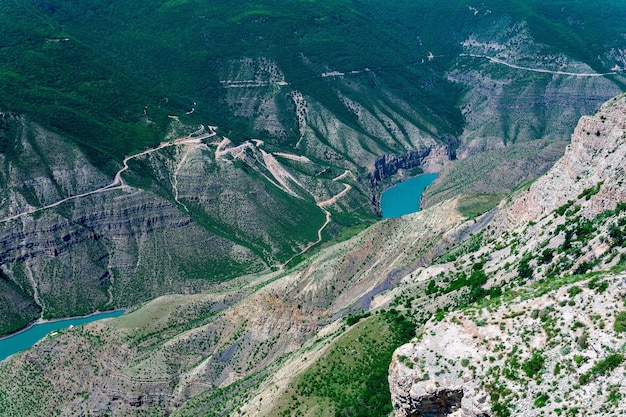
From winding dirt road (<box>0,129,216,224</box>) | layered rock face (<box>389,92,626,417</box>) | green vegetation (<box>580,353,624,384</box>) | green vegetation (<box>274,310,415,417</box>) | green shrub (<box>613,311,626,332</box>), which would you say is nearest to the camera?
green vegetation (<box>580,353,624,384</box>)

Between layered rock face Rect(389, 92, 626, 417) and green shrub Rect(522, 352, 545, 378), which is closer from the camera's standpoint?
layered rock face Rect(389, 92, 626, 417)

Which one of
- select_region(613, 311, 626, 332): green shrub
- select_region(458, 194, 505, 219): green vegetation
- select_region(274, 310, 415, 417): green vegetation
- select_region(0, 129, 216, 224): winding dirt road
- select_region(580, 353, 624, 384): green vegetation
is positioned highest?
select_region(0, 129, 216, 224): winding dirt road

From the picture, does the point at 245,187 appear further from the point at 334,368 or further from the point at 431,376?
the point at 431,376

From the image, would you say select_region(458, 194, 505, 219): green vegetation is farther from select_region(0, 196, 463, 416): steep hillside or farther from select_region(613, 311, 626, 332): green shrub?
select_region(613, 311, 626, 332): green shrub

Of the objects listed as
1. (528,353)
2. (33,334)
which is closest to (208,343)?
(33,334)

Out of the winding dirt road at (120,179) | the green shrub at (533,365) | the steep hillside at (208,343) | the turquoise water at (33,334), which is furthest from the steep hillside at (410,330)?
the winding dirt road at (120,179)

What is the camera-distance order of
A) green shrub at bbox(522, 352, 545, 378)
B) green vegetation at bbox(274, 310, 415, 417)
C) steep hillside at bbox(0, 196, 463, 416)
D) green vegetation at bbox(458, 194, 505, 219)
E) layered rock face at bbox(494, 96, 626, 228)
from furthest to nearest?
green vegetation at bbox(458, 194, 505, 219)
steep hillside at bbox(0, 196, 463, 416)
green vegetation at bbox(274, 310, 415, 417)
layered rock face at bbox(494, 96, 626, 228)
green shrub at bbox(522, 352, 545, 378)

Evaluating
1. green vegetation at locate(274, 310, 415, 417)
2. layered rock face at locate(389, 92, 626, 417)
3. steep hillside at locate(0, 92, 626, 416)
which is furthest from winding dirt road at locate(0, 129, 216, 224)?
layered rock face at locate(389, 92, 626, 417)

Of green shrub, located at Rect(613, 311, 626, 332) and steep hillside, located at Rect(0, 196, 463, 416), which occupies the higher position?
green shrub, located at Rect(613, 311, 626, 332)

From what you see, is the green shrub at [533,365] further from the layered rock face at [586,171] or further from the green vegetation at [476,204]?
the green vegetation at [476,204]
